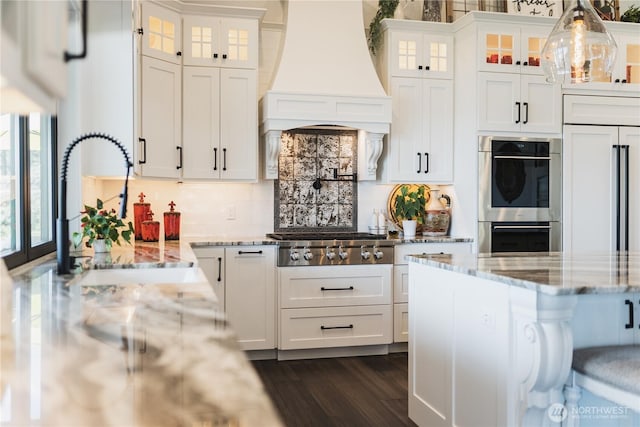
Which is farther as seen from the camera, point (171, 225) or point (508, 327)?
point (171, 225)

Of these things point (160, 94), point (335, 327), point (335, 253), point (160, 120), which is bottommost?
point (335, 327)

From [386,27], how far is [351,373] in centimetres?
275

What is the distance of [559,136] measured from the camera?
4.73 meters

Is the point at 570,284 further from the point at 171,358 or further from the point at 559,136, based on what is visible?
the point at 559,136

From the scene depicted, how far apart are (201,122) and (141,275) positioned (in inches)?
78.1

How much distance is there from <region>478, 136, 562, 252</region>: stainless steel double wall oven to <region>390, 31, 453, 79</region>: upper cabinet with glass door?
28.9 inches

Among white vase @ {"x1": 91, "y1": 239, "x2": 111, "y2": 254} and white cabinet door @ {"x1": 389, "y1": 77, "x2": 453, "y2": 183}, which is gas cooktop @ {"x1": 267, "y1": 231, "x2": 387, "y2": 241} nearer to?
white cabinet door @ {"x1": 389, "y1": 77, "x2": 453, "y2": 183}

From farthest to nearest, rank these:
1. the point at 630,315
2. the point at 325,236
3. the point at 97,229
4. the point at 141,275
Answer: the point at 325,236 < the point at 97,229 < the point at 141,275 < the point at 630,315

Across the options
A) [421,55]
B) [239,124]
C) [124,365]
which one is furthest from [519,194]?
[124,365]

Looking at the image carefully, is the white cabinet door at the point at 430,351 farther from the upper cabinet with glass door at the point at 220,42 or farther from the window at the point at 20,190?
the upper cabinet with glass door at the point at 220,42

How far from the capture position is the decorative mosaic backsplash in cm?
495

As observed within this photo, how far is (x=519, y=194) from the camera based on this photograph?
4.65m

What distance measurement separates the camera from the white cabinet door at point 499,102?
4605 mm

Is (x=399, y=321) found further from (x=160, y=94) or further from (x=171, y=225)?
(x=160, y=94)
